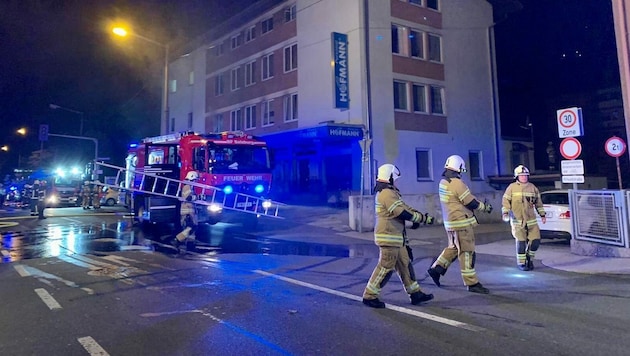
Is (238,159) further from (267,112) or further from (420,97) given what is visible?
(267,112)

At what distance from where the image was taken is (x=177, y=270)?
8008 mm

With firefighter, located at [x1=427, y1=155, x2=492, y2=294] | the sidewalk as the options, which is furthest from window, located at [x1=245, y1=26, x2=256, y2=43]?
firefighter, located at [x1=427, y1=155, x2=492, y2=294]

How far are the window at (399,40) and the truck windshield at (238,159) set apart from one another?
10710 millimetres

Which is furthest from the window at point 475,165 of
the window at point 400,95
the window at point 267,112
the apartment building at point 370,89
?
the window at point 267,112

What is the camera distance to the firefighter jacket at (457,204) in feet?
19.9

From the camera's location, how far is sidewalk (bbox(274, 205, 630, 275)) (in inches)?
316

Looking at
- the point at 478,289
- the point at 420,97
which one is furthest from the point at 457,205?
the point at 420,97

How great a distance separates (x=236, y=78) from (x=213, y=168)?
17.8 m

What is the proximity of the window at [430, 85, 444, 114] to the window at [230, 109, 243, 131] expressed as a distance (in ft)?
42.2

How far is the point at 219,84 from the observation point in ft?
104

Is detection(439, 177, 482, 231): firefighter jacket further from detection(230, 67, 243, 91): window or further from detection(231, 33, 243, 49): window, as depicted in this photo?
detection(231, 33, 243, 49): window

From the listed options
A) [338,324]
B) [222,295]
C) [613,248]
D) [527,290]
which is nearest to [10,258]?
[222,295]

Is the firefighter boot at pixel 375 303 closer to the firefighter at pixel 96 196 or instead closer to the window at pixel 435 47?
the window at pixel 435 47

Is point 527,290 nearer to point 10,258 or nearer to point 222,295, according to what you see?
point 222,295
